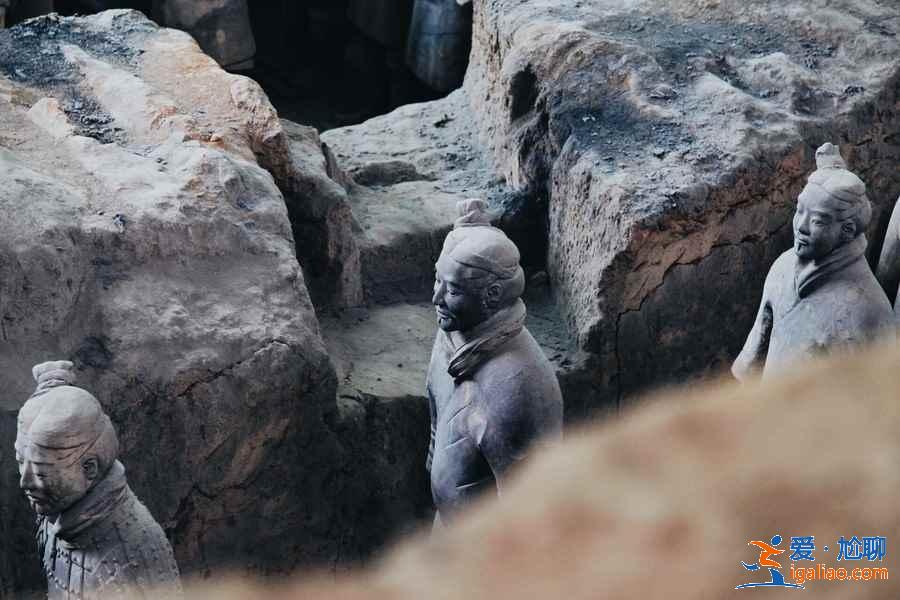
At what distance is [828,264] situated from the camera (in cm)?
378

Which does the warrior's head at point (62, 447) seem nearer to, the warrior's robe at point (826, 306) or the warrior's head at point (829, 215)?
the warrior's robe at point (826, 306)

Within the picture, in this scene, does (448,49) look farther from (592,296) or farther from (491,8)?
(592,296)

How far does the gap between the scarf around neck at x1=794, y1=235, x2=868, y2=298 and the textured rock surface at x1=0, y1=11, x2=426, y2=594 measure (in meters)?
1.54

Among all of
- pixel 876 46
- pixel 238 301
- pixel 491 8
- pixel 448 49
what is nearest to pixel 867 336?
pixel 238 301

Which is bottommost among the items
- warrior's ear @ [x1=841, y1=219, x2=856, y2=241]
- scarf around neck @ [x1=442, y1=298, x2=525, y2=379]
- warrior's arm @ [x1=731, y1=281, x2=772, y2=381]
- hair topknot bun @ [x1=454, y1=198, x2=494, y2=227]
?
warrior's arm @ [x1=731, y1=281, x2=772, y2=381]

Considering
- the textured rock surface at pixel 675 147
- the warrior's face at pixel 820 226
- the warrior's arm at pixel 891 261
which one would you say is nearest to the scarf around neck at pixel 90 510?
the warrior's face at pixel 820 226

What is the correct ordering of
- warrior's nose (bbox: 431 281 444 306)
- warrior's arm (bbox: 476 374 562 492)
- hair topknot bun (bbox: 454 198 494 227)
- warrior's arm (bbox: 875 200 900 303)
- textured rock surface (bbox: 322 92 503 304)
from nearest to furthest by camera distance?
1. warrior's arm (bbox: 476 374 562 492)
2. warrior's nose (bbox: 431 281 444 306)
3. hair topknot bun (bbox: 454 198 494 227)
4. warrior's arm (bbox: 875 200 900 303)
5. textured rock surface (bbox: 322 92 503 304)

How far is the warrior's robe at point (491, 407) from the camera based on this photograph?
3281mm

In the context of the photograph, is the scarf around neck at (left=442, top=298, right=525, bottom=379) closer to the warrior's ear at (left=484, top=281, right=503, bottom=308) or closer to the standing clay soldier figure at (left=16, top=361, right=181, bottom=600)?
the warrior's ear at (left=484, top=281, right=503, bottom=308)

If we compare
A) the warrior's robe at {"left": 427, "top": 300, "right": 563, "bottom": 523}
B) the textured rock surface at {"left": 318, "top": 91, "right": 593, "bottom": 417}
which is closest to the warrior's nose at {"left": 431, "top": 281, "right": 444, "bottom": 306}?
the warrior's robe at {"left": 427, "top": 300, "right": 563, "bottom": 523}

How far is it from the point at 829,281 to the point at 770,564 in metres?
3.36

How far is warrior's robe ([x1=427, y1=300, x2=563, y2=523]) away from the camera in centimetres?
328

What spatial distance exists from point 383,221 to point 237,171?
3.19ft

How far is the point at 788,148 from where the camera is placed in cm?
495
